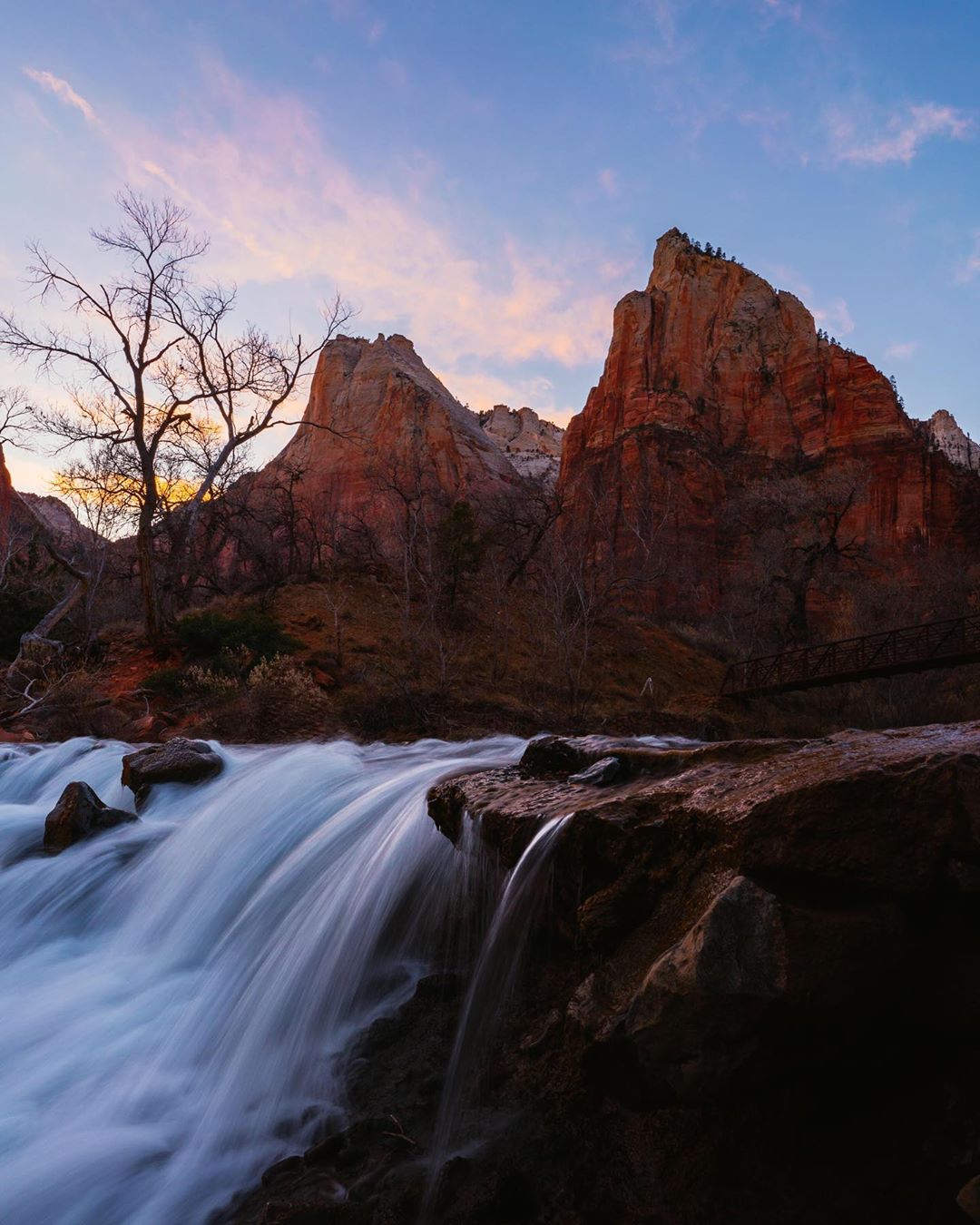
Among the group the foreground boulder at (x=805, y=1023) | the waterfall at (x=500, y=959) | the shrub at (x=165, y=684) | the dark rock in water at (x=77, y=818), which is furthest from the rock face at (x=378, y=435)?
the foreground boulder at (x=805, y=1023)

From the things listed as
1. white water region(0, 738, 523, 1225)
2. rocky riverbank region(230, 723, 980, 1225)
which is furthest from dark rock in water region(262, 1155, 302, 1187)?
white water region(0, 738, 523, 1225)

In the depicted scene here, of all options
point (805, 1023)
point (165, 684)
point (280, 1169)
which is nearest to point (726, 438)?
point (165, 684)

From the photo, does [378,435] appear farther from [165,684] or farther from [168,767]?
[168,767]

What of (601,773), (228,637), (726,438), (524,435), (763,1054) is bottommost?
(763,1054)

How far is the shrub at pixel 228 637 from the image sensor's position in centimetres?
1530

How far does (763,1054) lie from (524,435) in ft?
356

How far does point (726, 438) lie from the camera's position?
61.4 m

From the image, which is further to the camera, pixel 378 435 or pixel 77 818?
pixel 378 435

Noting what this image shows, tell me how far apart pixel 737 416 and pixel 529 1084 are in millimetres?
66334

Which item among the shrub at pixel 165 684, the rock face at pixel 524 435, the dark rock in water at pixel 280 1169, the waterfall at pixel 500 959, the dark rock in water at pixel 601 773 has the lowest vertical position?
the dark rock in water at pixel 280 1169

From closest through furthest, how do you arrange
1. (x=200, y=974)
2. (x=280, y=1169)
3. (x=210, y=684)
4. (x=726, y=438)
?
(x=280, y=1169) < (x=200, y=974) < (x=210, y=684) < (x=726, y=438)

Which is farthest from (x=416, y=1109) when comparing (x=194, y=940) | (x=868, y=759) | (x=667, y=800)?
(x=194, y=940)

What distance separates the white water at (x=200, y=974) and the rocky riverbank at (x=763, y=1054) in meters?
0.73

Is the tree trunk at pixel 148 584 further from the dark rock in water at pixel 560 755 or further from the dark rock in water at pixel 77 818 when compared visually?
the dark rock in water at pixel 560 755
